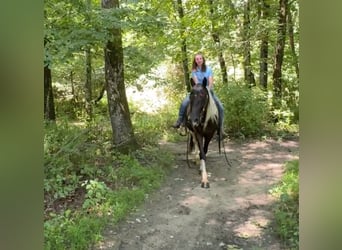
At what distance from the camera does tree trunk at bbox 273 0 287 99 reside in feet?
27.2

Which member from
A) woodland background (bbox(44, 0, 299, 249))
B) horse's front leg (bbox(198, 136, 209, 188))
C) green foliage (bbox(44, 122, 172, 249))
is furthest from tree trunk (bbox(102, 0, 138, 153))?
horse's front leg (bbox(198, 136, 209, 188))

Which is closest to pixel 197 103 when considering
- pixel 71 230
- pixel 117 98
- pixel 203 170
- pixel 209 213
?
pixel 203 170

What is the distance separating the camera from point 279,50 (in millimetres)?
8539

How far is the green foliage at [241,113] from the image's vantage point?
775cm

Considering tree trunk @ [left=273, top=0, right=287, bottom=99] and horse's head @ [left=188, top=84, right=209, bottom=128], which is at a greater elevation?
tree trunk @ [left=273, top=0, right=287, bottom=99]

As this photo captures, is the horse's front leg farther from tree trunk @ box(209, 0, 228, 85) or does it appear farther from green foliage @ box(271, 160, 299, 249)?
tree trunk @ box(209, 0, 228, 85)

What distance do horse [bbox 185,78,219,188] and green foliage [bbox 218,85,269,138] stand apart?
1.97 m

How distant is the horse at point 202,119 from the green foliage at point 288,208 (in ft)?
3.14

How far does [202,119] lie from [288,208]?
71.5 inches

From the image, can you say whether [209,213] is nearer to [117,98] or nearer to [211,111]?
[211,111]

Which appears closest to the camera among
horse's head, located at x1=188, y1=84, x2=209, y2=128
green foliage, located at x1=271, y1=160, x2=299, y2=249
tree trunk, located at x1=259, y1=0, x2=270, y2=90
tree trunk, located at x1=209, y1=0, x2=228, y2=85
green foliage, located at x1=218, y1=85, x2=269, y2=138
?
green foliage, located at x1=271, y1=160, x2=299, y2=249

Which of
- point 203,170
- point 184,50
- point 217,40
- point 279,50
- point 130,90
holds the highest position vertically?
point 217,40
